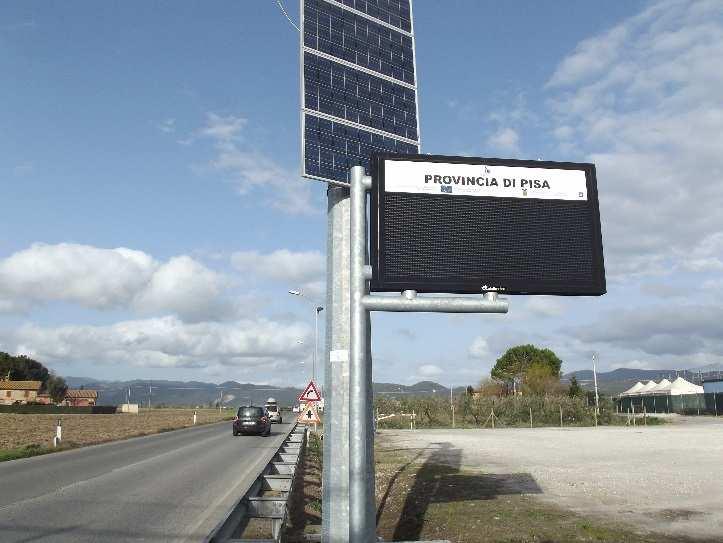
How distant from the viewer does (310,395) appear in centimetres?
2591

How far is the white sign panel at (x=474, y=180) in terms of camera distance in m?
6.89

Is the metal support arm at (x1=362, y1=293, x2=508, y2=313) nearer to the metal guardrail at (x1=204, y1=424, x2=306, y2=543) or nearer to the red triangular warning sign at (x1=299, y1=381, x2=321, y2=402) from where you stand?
the metal guardrail at (x1=204, y1=424, x2=306, y2=543)

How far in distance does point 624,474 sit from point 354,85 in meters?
13.9

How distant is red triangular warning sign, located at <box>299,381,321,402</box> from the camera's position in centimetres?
2559

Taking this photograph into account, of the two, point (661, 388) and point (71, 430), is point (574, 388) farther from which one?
point (71, 430)

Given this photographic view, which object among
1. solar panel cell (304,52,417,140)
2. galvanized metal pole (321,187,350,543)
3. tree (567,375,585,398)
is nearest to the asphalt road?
galvanized metal pole (321,187,350,543)

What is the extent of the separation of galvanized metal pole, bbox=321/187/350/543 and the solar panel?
4.18 ft

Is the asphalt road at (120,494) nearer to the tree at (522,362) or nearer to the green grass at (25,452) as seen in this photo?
the green grass at (25,452)

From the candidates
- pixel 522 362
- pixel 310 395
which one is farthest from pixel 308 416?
pixel 522 362

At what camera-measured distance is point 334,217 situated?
825 centimetres

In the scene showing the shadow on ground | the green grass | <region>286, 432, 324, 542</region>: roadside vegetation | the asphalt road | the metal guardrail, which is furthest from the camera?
the green grass

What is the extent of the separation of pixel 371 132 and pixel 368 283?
3.62 metres

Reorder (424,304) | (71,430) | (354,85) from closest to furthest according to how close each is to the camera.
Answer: (424,304), (354,85), (71,430)

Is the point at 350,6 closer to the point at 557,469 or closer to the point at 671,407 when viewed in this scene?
the point at 557,469
